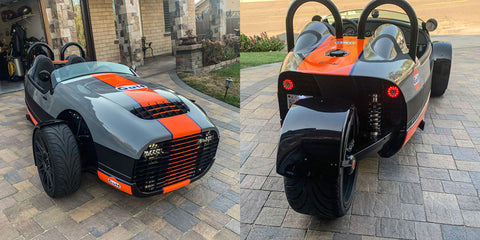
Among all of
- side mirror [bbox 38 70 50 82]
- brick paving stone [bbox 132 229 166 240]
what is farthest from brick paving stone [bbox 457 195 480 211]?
side mirror [bbox 38 70 50 82]

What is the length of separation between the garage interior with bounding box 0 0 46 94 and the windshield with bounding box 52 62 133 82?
525 cm

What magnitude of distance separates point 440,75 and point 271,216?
4.06 m

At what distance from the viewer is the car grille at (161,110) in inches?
119

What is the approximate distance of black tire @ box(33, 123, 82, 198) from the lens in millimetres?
2934

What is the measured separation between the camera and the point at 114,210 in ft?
9.70

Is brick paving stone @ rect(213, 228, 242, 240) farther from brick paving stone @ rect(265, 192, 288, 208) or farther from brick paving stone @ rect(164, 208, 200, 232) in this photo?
brick paving stone @ rect(265, 192, 288, 208)

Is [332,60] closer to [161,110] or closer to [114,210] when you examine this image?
[161,110]

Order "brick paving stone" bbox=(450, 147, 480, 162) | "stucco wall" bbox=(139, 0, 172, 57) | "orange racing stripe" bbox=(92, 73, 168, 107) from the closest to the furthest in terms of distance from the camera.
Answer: "orange racing stripe" bbox=(92, 73, 168, 107) → "brick paving stone" bbox=(450, 147, 480, 162) → "stucco wall" bbox=(139, 0, 172, 57)

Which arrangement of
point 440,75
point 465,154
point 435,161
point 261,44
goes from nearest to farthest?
point 435,161 → point 465,154 → point 440,75 → point 261,44

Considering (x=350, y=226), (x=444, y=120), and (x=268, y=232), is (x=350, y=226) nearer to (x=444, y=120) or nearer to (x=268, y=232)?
(x=268, y=232)

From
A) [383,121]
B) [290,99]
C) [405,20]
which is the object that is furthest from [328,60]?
[405,20]

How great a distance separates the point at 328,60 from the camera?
2.71m

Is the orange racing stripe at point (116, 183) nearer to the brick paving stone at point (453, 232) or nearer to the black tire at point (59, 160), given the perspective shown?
the black tire at point (59, 160)

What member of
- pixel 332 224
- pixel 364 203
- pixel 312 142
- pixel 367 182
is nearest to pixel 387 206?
pixel 364 203
